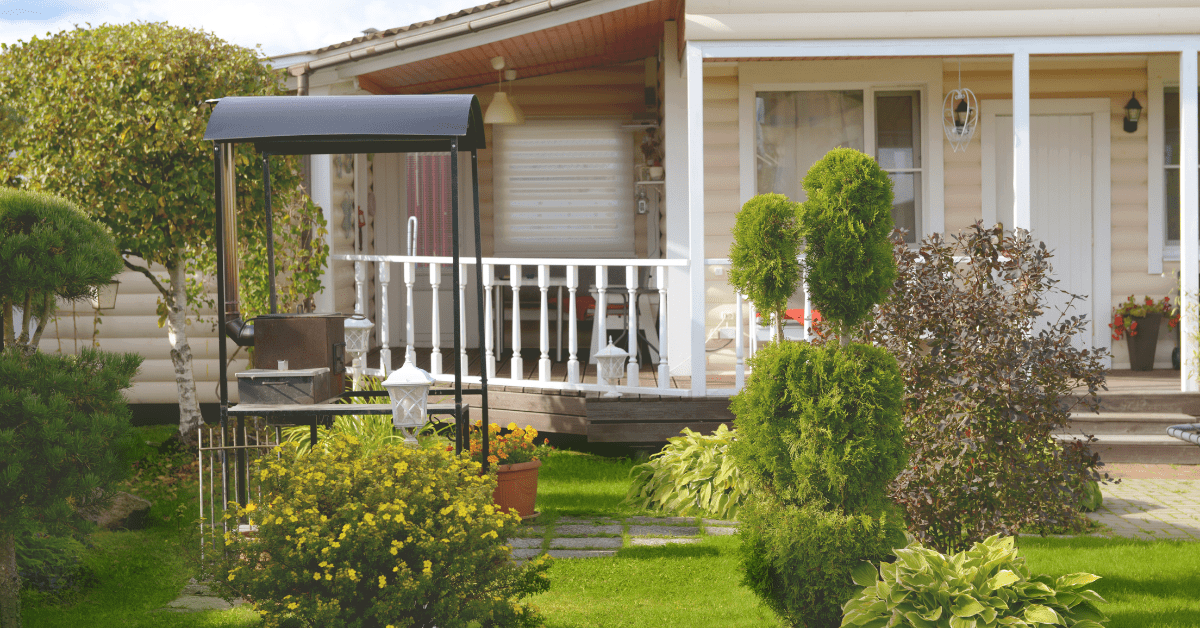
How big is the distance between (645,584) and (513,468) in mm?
1172

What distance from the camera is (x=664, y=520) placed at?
17.3 feet

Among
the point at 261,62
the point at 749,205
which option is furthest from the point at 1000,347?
the point at 261,62

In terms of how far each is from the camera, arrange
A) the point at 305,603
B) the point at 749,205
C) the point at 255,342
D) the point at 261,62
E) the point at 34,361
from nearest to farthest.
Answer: the point at 305,603 → the point at 34,361 → the point at 749,205 → the point at 255,342 → the point at 261,62

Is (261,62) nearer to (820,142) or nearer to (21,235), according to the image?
(21,235)

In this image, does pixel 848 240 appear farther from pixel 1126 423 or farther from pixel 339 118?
pixel 1126 423

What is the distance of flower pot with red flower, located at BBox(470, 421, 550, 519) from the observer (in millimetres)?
5090

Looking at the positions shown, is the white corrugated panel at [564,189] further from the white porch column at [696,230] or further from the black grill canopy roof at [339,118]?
the black grill canopy roof at [339,118]

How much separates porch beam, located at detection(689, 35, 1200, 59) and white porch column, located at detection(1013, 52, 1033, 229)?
0.14 metres

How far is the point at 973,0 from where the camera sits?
6.48 metres

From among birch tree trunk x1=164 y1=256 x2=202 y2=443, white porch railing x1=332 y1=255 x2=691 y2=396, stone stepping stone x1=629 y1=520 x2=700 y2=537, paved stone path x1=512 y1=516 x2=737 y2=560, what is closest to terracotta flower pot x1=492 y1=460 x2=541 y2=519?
paved stone path x1=512 y1=516 x2=737 y2=560

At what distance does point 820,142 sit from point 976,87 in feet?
4.61

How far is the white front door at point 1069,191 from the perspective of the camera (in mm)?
8031

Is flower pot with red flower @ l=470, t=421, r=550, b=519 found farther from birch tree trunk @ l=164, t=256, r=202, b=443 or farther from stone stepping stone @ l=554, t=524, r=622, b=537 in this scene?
birch tree trunk @ l=164, t=256, r=202, b=443

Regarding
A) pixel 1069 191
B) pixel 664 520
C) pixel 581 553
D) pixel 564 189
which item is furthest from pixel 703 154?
pixel 581 553
